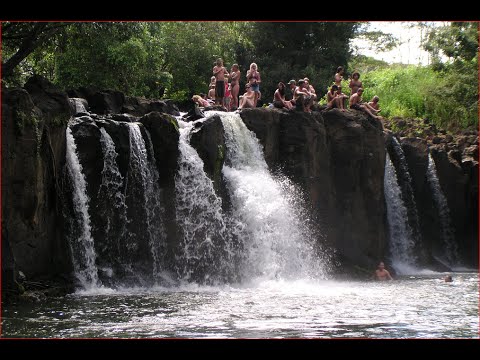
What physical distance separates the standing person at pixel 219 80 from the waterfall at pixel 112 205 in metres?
6.07

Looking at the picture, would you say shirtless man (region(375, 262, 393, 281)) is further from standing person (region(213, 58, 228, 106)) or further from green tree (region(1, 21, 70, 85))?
green tree (region(1, 21, 70, 85))

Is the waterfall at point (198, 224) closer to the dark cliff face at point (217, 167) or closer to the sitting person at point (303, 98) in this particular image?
the dark cliff face at point (217, 167)

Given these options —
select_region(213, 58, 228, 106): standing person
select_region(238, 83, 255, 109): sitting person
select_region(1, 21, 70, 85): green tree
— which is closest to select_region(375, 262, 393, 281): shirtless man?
select_region(238, 83, 255, 109): sitting person

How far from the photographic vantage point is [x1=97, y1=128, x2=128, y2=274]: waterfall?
1434 cm

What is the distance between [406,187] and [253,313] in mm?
12555

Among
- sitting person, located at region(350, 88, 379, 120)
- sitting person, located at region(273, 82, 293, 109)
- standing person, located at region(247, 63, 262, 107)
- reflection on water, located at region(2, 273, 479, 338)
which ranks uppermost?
standing person, located at region(247, 63, 262, 107)

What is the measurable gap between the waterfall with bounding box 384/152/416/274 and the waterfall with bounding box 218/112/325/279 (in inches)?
160

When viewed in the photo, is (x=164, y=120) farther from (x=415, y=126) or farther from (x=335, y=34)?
(x=335, y=34)

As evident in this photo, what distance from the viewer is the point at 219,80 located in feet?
66.4

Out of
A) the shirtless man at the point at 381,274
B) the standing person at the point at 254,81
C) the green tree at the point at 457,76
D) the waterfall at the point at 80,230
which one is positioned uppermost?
the green tree at the point at 457,76

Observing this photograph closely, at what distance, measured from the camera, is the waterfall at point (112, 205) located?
14.3 metres

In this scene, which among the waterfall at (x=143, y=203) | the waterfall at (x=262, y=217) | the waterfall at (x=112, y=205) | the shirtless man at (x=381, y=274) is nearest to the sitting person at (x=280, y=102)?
the waterfall at (x=262, y=217)

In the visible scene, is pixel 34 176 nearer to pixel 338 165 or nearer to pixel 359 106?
pixel 338 165

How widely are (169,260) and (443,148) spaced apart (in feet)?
36.6
